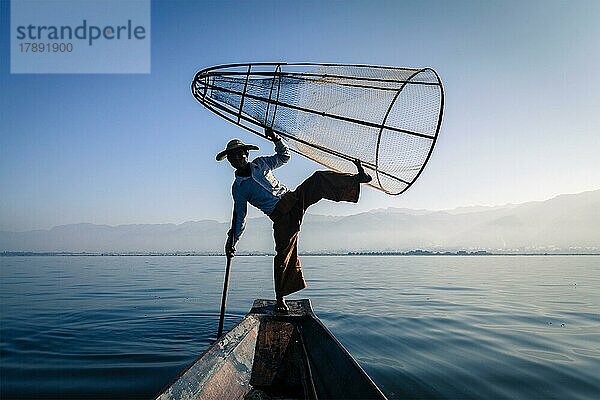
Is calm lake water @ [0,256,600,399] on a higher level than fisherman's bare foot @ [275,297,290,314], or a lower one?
lower

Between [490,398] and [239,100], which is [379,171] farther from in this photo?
[490,398]

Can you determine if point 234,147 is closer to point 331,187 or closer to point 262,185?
point 262,185

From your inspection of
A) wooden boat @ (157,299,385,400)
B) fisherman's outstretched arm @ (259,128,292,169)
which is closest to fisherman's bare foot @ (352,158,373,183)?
fisherman's outstretched arm @ (259,128,292,169)

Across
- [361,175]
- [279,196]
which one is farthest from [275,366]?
[361,175]

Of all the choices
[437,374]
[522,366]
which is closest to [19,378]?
[437,374]

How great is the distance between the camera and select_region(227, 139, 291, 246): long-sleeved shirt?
5.21m

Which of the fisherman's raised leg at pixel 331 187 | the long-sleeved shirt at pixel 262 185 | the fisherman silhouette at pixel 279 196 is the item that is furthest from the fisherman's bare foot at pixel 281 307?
the fisherman's raised leg at pixel 331 187

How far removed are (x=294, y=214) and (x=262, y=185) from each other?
0.57 meters

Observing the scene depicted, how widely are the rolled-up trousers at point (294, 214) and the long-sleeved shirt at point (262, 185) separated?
0.49 ft

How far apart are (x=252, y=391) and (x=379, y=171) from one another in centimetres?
278

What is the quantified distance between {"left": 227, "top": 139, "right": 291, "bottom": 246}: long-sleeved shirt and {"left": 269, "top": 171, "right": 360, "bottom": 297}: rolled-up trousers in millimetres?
148

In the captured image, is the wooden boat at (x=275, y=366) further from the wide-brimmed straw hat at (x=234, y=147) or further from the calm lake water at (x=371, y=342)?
the wide-brimmed straw hat at (x=234, y=147)

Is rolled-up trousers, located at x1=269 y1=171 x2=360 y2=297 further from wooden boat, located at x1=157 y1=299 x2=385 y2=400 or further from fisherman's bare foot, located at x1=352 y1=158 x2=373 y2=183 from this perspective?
wooden boat, located at x1=157 y1=299 x2=385 y2=400

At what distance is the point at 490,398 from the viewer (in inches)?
170
